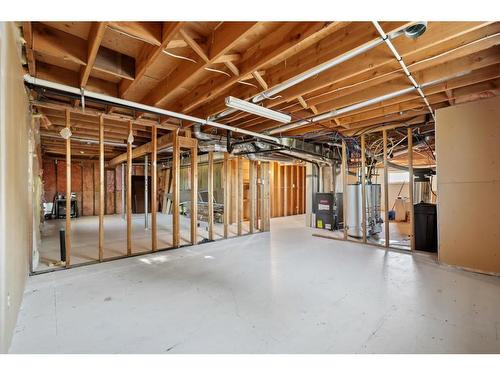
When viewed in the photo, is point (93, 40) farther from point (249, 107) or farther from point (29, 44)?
point (249, 107)

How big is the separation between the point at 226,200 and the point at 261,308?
3.29m

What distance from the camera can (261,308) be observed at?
211cm

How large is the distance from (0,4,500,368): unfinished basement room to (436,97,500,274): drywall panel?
17 millimetres

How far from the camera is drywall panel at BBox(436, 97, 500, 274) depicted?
9.88 feet

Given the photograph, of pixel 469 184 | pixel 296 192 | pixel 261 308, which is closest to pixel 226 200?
pixel 261 308

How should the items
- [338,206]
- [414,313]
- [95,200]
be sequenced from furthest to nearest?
[95,200] < [338,206] < [414,313]

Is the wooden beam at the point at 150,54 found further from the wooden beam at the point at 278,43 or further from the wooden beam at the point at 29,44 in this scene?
the wooden beam at the point at 29,44

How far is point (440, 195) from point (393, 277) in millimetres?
1497

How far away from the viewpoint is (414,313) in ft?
6.68

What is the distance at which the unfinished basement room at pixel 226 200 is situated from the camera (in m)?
1.73

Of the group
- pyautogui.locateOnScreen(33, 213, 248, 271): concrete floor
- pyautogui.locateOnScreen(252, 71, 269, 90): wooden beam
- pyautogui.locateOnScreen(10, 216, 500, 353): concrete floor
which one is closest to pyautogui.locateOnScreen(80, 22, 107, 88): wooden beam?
pyautogui.locateOnScreen(252, 71, 269, 90): wooden beam

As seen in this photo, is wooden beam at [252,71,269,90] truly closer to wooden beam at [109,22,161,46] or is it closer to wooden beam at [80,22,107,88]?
wooden beam at [109,22,161,46]
